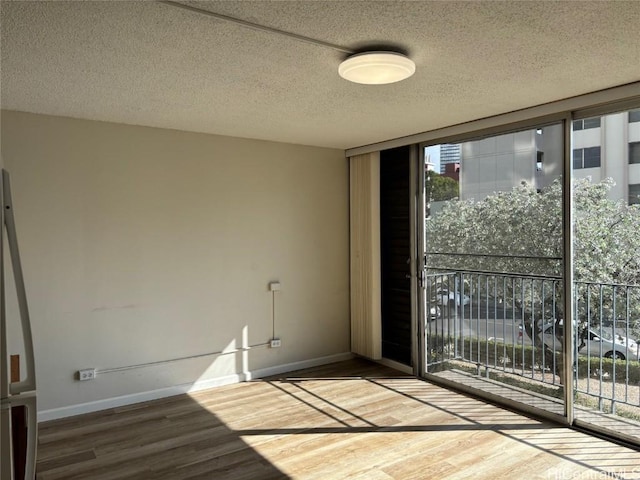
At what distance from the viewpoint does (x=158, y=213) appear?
407 cm

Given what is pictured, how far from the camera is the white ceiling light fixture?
7.42 ft

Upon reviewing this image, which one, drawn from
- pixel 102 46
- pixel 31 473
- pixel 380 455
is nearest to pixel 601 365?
pixel 380 455

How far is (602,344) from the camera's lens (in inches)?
133

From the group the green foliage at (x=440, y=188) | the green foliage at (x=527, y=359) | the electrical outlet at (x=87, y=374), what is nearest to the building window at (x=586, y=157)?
the green foliage at (x=440, y=188)

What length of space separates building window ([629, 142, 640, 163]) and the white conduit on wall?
2.38 metres

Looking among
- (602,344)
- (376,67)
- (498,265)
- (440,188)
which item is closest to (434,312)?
(498,265)

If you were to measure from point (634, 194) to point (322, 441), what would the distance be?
2.67 m

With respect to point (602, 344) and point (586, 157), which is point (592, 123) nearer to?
point (586, 157)

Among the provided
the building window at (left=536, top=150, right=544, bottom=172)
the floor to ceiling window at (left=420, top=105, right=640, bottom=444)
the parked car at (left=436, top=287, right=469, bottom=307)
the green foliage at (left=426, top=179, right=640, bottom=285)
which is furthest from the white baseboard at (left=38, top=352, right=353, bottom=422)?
the building window at (left=536, top=150, right=544, bottom=172)

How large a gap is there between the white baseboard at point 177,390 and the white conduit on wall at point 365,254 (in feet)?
1.24

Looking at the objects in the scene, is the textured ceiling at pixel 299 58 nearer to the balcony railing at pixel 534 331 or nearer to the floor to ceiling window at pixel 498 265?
the floor to ceiling window at pixel 498 265

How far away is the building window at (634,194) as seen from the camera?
120 inches

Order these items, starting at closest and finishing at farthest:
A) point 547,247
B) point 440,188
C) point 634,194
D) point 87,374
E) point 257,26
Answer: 1. point 257,26
2. point 634,194
3. point 547,247
4. point 87,374
5. point 440,188

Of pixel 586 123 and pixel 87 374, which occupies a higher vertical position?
pixel 586 123
